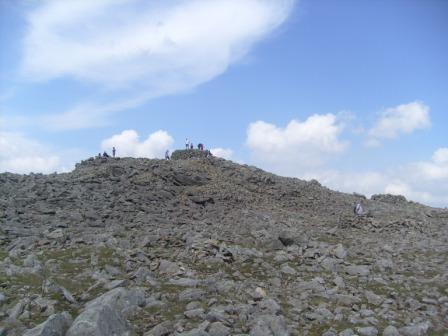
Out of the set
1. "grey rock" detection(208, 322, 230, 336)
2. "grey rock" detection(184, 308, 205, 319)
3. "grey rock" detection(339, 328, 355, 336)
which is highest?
"grey rock" detection(184, 308, 205, 319)

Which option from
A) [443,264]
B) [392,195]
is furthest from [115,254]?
[392,195]

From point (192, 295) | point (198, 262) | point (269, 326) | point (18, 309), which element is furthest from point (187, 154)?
point (269, 326)

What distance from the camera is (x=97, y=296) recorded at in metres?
13.9

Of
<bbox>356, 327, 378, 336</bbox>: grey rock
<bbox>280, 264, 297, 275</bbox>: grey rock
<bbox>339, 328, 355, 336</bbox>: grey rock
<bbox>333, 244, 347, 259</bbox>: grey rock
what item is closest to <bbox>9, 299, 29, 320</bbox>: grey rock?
<bbox>339, 328, 355, 336</bbox>: grey rock

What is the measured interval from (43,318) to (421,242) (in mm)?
18974

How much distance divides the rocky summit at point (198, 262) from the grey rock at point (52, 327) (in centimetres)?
4

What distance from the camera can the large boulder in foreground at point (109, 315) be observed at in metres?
10.6

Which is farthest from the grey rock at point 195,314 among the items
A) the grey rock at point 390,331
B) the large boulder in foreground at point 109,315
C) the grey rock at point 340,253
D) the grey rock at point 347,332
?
the grey rock at point 340,253

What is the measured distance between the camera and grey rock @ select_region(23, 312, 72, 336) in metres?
10.5

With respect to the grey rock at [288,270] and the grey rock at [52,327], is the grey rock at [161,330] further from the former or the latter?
the grey rock at [288,270]

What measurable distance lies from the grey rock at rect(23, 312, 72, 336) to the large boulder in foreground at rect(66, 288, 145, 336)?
28 cm

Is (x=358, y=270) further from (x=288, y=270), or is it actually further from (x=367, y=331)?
(x=367, y=331)

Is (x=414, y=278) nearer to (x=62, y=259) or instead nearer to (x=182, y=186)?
(x=62, y=259)

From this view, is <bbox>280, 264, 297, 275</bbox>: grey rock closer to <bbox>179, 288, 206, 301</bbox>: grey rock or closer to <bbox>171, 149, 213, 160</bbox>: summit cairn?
<bbox>179, 288, 206, 301</bbox>: grey rock
